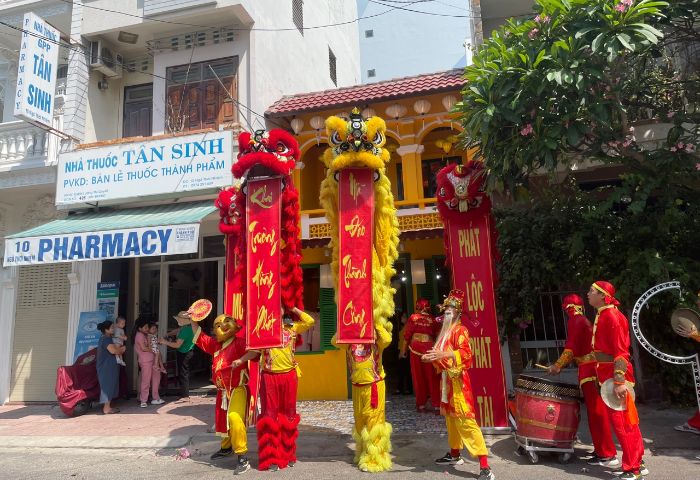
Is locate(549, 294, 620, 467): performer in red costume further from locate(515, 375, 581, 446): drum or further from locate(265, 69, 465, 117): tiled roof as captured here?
locate(265, 69, 465, 117): tiled roof

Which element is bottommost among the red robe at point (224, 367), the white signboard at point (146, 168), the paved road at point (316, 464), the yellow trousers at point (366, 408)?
the paved road at point (316, 464)

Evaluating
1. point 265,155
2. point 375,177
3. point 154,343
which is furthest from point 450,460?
point 154,343

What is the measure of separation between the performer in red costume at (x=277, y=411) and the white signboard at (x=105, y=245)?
317 cm

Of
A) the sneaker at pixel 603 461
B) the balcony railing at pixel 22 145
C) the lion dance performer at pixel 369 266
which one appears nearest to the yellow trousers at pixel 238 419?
the lion dance performer at pixel 369 266

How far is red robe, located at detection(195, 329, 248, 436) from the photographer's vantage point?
5227mm

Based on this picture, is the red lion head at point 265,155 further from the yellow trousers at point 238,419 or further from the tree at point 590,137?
the yellow trousers at point 238,419

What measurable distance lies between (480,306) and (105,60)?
9552 mm

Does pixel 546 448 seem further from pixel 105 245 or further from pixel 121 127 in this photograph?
pixel 121 127

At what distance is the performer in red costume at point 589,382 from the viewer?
15.4 feet

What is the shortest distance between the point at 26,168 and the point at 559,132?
9888mm

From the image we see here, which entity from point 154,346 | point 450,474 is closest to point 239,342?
point 450,474

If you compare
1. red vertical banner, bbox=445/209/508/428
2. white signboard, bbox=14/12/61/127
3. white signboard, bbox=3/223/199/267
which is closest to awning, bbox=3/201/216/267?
white signboard, bbox=3/223/199/267

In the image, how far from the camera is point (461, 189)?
19.7 ft

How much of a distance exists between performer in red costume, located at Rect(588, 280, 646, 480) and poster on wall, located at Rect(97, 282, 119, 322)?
341 inches
